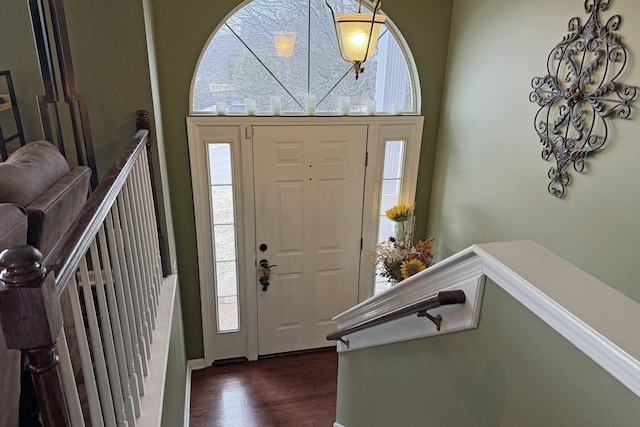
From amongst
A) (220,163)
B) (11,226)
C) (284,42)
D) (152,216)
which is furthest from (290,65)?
(11,226)

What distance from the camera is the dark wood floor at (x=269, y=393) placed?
3299 mm

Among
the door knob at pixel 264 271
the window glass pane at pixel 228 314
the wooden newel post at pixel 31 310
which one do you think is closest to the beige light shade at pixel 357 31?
the wooden newel post at pixel 31 310

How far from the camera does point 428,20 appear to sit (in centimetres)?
331

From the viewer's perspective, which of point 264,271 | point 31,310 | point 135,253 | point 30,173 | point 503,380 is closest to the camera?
point 31,310

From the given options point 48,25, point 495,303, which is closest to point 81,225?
point 495,303

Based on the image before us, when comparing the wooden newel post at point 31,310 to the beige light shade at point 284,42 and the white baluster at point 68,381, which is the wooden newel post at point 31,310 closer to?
the white baluster at point 68,381

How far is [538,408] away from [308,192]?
270 cm

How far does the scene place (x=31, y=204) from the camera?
4.40 feet

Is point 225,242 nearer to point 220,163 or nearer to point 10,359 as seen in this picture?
point 220,163

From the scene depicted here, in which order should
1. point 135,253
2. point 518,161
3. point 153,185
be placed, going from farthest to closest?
1. point 518,161
2. point 153,185
3. point 135,253

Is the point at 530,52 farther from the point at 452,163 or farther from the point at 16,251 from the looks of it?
the point at 16,251

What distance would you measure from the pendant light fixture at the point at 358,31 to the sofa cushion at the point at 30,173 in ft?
4.53

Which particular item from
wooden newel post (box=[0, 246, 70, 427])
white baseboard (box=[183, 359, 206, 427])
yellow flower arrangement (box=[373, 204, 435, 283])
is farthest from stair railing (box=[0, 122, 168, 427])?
yellow flower arrangement (box=[373, 204, 435, 283])

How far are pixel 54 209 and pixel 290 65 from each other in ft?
7.52
